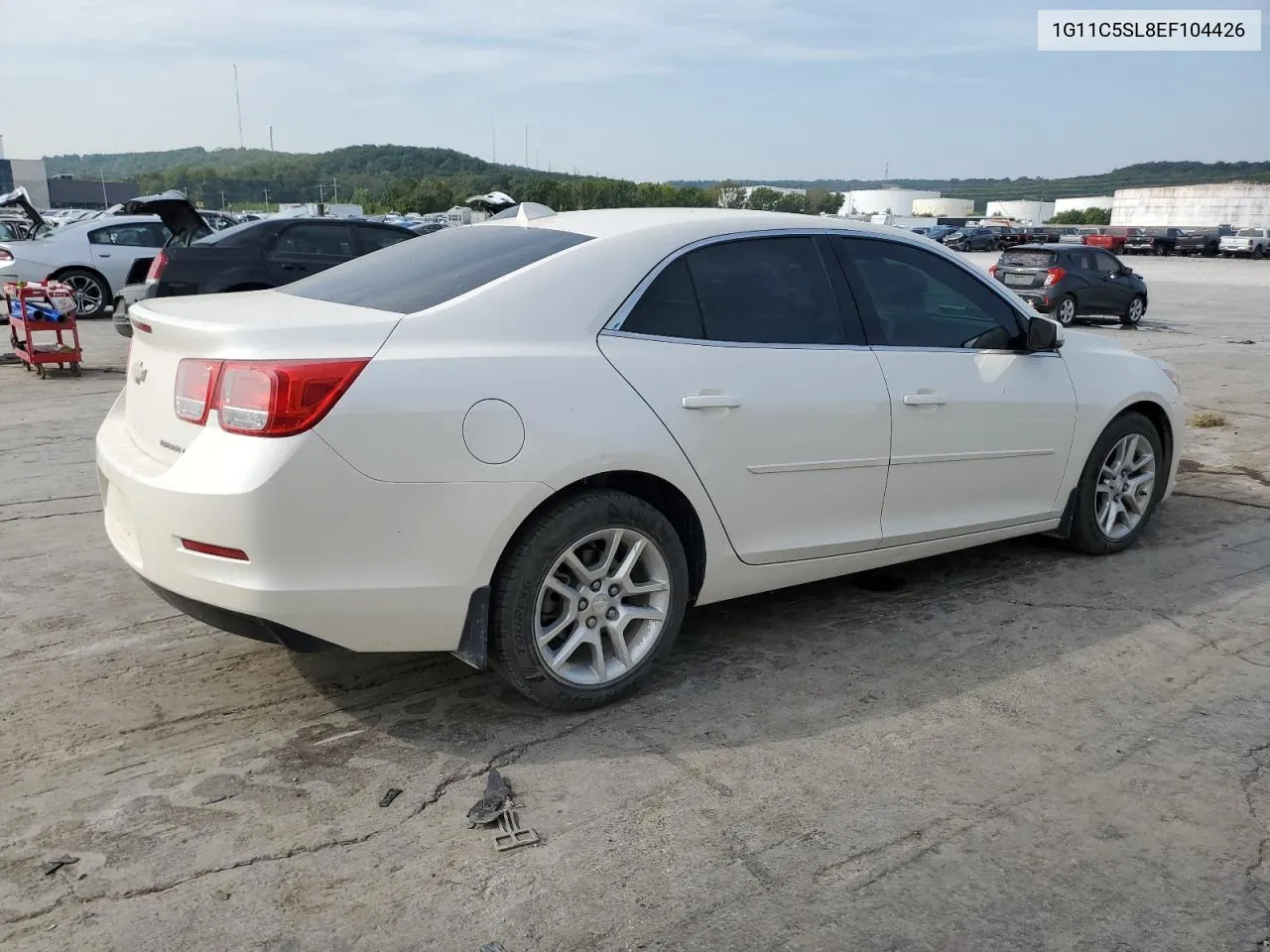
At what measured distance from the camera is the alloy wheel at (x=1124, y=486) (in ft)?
17.4

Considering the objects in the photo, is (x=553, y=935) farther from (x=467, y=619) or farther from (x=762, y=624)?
(x=762, y=624)

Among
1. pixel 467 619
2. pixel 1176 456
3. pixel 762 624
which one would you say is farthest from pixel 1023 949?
pixel 1176 456

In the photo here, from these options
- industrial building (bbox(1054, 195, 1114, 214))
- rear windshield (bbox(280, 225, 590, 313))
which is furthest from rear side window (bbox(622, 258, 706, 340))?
industrial building (bbox(1054, 195, 1114, 214))

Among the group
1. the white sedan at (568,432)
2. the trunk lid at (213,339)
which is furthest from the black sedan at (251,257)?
the trunk lid at (213,339)

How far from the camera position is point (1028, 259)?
64.5ft

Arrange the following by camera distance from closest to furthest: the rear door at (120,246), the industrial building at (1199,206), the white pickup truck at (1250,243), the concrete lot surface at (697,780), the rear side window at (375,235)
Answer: the concrete lot surface at (697,780)
the rear side window at (375,235)
the rear door at (120,246)
the white pickup truck at (1250,243)
the industrial building at (1199,206)

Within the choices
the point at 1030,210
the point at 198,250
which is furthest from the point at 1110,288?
the point at 1030,210

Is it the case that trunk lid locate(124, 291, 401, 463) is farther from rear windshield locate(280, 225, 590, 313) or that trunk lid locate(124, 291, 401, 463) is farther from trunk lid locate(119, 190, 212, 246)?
trunk lid locate(119, 190, 212, 246)

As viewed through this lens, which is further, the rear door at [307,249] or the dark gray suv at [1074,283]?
the dark gray suv at [1074,283]

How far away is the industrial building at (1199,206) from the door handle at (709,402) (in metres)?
92.3

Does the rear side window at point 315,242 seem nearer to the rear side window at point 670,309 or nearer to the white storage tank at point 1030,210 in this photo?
the rear side window at point 670,309

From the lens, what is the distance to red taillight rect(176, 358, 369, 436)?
297 cm

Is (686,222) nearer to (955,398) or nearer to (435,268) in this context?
(435,268)

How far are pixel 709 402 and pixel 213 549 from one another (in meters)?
1.63
